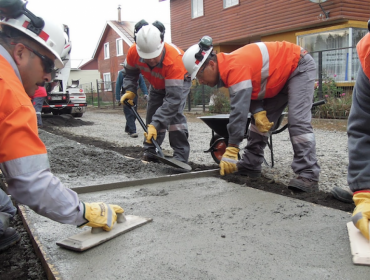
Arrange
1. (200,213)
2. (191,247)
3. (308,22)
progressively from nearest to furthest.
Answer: (191,247) < (200,213) < (308,22)

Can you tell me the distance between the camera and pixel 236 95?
3252mm

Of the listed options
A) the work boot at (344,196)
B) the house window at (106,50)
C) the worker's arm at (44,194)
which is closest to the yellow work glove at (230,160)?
the work boot at (344,196)

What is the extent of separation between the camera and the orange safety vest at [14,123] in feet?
4.92

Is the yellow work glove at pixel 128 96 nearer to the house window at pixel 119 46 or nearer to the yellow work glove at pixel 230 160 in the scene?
the yellow work glove at pixel 230 160

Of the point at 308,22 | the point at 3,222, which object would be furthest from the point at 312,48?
the point at 3,222

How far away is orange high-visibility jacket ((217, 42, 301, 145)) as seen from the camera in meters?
3.23

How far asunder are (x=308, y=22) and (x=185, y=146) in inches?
391

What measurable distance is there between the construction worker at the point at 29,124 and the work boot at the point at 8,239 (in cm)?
74

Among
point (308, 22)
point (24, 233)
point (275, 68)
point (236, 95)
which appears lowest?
point (24, 233)

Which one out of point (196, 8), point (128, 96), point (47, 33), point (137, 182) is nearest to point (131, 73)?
point (128, 96)

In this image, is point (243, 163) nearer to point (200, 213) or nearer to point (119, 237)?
point (200, 213)

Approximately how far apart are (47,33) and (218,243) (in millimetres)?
1474

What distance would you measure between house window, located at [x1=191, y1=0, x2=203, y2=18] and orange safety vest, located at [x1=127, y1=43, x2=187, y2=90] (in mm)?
14126

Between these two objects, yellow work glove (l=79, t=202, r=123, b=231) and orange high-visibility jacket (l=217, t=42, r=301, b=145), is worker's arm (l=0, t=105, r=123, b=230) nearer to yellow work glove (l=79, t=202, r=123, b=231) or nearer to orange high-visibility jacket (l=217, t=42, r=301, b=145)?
yellow work glove (l=79, t=202, r=123, b=231)
